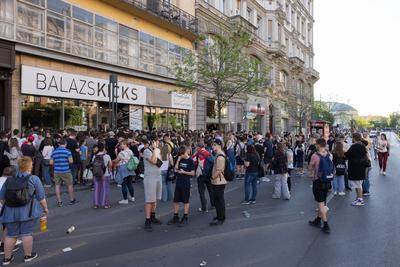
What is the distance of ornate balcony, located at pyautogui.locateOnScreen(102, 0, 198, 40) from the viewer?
2134cm

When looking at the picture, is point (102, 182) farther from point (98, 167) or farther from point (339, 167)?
point (339, 167)

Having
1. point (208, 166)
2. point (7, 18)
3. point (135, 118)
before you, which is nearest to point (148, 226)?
point (208, 166)

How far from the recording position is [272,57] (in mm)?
42438

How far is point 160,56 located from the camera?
24.6 m

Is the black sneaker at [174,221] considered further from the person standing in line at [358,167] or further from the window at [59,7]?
the window at [59,7]

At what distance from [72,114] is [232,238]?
1392cm

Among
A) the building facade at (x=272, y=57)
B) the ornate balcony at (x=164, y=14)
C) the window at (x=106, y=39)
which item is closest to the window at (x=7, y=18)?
the window at (x=106, y=39)

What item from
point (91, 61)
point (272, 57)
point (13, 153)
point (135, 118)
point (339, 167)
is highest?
point (272, 57)

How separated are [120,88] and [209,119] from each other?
1094 centimetres

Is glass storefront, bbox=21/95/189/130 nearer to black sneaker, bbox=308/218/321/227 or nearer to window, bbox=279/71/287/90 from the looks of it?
black sneaker, bbox=308/218/321/227

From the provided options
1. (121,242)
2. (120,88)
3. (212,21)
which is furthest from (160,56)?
(121,242)

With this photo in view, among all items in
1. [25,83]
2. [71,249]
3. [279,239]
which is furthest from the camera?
[25,83]

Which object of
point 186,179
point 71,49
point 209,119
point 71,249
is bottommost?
point 71,249

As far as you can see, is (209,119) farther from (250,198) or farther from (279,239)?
(279,239)
